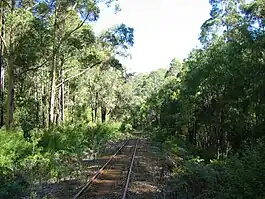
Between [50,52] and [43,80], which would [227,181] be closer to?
[50,52]

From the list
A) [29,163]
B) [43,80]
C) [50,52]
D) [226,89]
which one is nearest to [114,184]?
[29,163]

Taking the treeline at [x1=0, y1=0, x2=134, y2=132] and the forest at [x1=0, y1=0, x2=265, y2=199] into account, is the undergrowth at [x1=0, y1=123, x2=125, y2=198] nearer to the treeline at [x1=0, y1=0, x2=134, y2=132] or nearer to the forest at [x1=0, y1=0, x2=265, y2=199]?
the forest at [x1=0, y1=0, x2=265, y2=199]

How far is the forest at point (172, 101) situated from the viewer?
1116 centimetres

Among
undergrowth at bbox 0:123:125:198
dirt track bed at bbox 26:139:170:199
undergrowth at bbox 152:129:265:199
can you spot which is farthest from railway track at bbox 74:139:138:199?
undergrowth at bbox 152:129:265:199

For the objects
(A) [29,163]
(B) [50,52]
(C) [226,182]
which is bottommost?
(C) [226,182]

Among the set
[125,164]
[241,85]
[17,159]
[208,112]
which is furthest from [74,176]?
[208,112]

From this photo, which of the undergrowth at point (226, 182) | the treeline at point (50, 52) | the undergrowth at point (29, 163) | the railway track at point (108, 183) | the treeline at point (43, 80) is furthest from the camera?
the treeline at point (50, 52)

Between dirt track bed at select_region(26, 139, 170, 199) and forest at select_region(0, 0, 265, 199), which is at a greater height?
forest at select_region(0, 0, 265, 199)

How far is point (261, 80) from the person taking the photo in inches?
936

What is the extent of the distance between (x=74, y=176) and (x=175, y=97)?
29773 mm

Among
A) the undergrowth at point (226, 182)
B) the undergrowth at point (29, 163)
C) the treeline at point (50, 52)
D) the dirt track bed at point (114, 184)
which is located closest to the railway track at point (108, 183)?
the dirt track bed at point (114, 184)

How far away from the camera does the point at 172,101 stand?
43875mm

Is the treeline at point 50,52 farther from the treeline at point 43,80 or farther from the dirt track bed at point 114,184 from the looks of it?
the dirt track bed at point 114,184

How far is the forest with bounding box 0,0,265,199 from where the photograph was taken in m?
11.2
